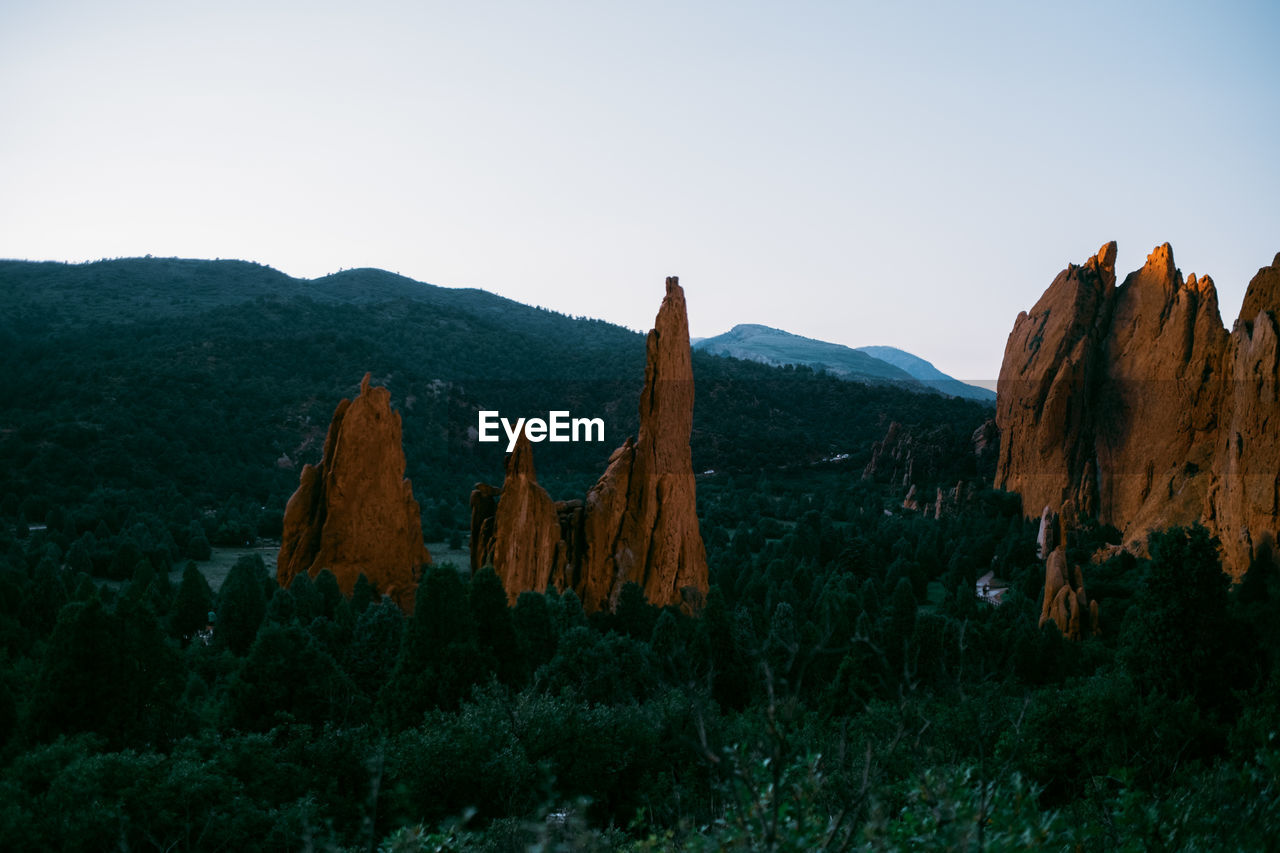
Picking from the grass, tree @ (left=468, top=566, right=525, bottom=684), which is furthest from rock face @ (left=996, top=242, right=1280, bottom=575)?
the grass

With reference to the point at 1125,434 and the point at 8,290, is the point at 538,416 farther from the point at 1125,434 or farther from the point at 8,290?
the point at 8,290

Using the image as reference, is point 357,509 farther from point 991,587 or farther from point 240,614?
point 991,587

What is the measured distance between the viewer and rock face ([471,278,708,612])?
37.4m

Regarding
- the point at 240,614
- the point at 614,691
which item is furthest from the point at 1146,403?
the point at 240,614

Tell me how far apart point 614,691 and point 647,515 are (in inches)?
404

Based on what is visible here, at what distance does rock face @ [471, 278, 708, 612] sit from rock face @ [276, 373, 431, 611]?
3.89 meters

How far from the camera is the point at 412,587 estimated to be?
40375mm

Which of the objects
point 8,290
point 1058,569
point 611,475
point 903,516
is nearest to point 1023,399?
point 903,516

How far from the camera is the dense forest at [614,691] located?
1149cm

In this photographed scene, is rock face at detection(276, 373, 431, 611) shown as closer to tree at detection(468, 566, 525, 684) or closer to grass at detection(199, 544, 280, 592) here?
tree at detection(468, 566, 525, 684)

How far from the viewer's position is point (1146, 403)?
5709 cm

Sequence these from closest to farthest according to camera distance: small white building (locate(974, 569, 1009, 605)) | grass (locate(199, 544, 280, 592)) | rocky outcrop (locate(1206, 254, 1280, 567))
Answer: rocky outcrop (locate(1206, 254, 1280, 567)) → small white building (locate(974, 569, 1009, 605)) → grass (locate(199, 544, 280, 592))

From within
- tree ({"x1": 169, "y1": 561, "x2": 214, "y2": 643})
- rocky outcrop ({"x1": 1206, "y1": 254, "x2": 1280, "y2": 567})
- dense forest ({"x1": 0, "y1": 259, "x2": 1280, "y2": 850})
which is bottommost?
tree ({"x1": 169, "y1": 561, "x2": 214, "y2": 643})

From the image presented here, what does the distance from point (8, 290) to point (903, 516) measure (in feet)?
384
